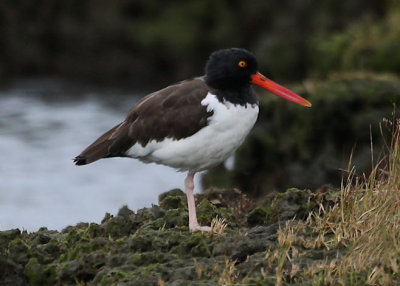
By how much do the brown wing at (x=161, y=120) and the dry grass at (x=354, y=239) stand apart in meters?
1.26

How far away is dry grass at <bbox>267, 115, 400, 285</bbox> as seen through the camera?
19.3 ft

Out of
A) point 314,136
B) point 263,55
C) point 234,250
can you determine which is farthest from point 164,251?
point 263,55

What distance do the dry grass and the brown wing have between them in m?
1.26

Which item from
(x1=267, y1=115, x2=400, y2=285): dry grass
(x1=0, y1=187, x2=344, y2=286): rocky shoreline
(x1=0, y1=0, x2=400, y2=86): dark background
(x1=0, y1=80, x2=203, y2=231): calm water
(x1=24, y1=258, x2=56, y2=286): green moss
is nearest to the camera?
(x1=267, y1=115, x2=400, y2=285): dry grass

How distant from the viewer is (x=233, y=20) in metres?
21.9

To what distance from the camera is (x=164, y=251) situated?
6555mm

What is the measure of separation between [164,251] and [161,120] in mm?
1410

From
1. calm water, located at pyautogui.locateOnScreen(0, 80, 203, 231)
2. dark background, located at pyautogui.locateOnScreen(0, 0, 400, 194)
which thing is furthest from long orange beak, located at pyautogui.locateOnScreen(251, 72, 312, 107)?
calm water, located at pyautogui.locateOnScreen(0, 80, 203, 231)

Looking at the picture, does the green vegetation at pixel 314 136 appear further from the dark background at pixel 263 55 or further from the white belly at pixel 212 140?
the white belly at pixel 212 140

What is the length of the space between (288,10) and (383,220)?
1506cm

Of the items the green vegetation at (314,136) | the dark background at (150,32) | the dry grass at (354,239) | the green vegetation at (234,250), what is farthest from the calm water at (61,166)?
the dry grass at (354,239)

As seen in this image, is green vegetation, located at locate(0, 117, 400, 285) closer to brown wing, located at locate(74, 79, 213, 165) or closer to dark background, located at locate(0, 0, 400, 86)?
brown wing, located at locate(74, 79, 213, 165)

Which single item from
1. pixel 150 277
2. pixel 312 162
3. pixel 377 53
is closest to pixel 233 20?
pixel 377 53

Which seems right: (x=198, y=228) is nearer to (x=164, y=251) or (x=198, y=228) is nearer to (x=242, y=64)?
(x=164, y=251)
